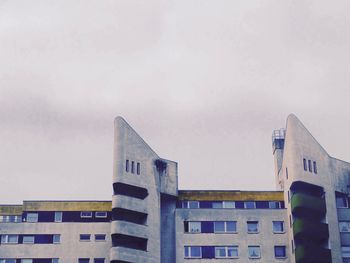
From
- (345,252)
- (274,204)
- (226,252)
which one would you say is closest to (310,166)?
(274,204)

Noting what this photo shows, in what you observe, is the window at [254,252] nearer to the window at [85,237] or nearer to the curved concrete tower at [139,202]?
the curved concrete tower at [139,202]

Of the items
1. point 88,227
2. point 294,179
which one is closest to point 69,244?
point 88,227

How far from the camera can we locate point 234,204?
100312mm

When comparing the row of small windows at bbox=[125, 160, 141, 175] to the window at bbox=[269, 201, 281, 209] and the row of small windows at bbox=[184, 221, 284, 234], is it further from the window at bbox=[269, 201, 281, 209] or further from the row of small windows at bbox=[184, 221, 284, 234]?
the window at bbox=[269, 201, 281, 209]

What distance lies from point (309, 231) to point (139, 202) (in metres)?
23.3

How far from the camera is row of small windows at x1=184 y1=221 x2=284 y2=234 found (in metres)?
97.9

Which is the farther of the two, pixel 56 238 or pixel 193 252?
pixel 193 252

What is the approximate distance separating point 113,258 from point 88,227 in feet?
28.0

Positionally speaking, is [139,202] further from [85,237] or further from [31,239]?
[31,239]

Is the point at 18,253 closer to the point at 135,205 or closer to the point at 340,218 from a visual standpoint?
the point at 135,205

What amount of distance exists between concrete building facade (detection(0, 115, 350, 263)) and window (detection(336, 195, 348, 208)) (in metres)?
0.14

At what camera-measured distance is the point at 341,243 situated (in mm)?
94125

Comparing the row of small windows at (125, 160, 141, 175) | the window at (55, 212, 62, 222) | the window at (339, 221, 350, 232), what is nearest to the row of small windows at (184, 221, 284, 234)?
the window at (339, 221, 350, 232)

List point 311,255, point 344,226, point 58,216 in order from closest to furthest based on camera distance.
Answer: point 311,255 → point 344,226 → point 58,216
